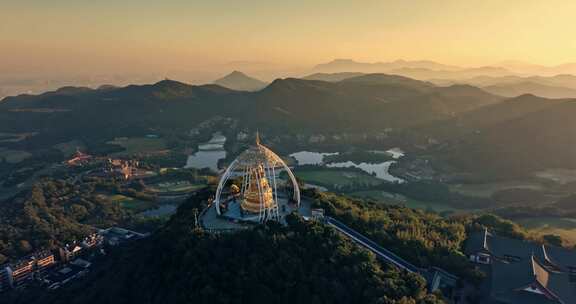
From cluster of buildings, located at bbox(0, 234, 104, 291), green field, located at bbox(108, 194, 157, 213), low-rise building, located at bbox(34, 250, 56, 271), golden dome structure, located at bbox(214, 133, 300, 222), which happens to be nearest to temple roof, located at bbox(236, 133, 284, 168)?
golden dome structure, located at bbox(214, 133, 300, 222)

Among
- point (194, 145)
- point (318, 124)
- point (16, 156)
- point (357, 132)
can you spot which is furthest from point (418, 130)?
point (16, 156)

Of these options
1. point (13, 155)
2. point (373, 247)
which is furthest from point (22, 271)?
point (13, 155)

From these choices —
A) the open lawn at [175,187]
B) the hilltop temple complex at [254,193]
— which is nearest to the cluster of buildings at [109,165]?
the open lawn at [175,187]

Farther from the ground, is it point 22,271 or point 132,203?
point 132,203

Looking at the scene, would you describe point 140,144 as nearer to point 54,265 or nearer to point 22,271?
point 54,265

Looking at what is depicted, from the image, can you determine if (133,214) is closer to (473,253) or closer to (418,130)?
(473,253)

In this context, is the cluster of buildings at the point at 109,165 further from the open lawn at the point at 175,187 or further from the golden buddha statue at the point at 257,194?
the golden buddha statue at the point at 257,194
